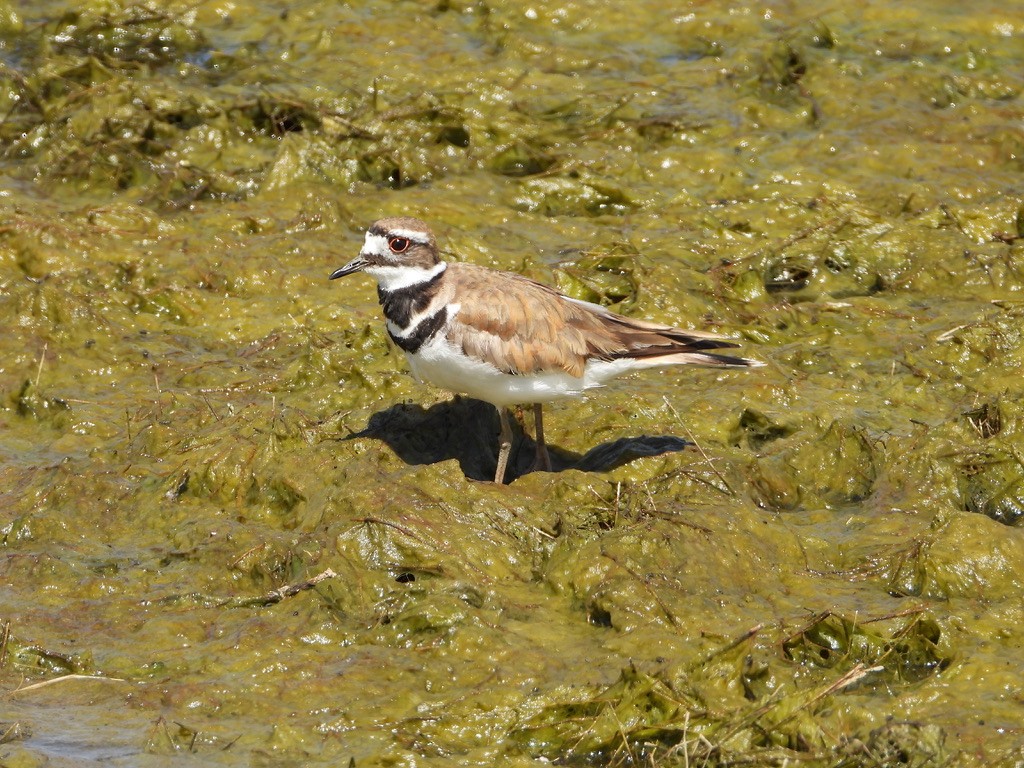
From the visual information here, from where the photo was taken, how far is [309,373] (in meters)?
9.50

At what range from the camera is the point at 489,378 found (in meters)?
8.21

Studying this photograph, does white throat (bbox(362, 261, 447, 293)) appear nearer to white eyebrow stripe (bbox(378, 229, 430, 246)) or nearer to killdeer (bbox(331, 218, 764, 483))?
killdeer (bbox(331, 218, 764, 483))

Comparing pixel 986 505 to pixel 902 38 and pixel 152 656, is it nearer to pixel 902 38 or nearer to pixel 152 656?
pixel 152 656

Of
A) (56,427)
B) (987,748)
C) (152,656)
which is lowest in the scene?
(56,427)

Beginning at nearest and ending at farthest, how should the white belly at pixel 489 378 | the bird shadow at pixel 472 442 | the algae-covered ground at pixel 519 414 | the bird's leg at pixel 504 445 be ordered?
the algae-covered ground at pixel 519 414 → the white belly at pixel 489 378 → the bird's leg at pixel 504 445 → the bird shadow at pixel 472 442

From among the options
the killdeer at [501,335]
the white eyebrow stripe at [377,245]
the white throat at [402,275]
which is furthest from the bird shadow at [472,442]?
the white eyebrow stripe at [377,245]

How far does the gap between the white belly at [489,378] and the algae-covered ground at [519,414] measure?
21.8 inches

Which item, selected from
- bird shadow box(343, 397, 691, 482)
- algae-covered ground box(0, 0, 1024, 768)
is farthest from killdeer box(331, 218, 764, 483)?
algae-covered ground box(0, 0, 1024, 768)

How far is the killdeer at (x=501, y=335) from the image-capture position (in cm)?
823

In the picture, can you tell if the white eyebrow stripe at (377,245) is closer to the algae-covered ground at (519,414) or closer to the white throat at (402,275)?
the white throat at (402,275)

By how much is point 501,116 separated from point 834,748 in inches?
343

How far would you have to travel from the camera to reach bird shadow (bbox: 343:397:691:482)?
8.63 m

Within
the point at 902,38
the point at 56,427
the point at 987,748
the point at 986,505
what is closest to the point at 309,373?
the point at 56,427

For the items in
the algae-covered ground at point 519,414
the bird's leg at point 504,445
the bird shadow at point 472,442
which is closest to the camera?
the algae-covered ground at point 519,414
